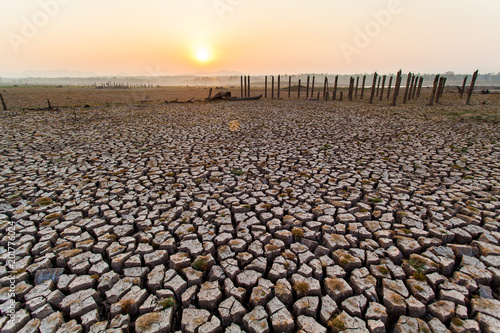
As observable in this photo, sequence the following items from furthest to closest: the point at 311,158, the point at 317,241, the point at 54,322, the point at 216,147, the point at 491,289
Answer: the point at 216,147
the point at 311,158
the point at 317,241
the point at 491,289
the point at 54,322

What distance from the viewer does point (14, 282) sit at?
244 centimetres

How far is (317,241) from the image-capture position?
3111 mm

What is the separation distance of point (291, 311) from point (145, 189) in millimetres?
3351

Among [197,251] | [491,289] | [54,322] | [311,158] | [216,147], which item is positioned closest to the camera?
[54,322]

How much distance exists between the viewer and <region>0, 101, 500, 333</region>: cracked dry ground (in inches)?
84.0

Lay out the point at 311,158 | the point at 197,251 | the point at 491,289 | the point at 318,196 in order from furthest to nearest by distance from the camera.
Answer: the point at 311,158, the point at 318,196, the point at 197,251, the point at 491,289

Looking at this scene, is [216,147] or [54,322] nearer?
[54,322]

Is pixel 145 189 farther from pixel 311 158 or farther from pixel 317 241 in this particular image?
pixel 311 158

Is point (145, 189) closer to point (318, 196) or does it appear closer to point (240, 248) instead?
point (240, 248)

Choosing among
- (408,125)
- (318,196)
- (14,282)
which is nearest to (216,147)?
(318,196)

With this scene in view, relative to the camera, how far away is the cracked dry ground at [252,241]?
→ 2.13 meters

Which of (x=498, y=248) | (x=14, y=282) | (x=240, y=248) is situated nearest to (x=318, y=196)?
(x=240, y=248)

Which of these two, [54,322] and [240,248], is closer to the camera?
[54,322]

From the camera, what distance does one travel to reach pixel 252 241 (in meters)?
3.06
